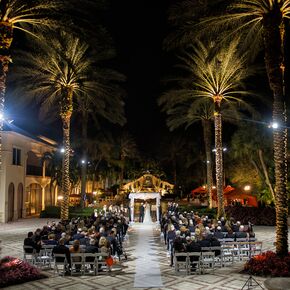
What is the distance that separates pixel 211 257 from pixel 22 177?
28.4 metres

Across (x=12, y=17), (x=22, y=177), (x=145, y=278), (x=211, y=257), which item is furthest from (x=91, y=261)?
(x=22, y=177)

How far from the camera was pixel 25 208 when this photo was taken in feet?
132

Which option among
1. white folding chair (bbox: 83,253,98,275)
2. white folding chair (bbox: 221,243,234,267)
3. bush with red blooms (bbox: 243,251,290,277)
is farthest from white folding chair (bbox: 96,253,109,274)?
bush with red blooms (bbox: 243,251,290,277)

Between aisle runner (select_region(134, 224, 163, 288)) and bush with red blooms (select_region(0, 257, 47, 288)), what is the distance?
357 centimetres

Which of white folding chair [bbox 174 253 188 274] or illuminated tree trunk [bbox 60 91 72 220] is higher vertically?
illuminated tree trunk [bbox 60 91 72 220]

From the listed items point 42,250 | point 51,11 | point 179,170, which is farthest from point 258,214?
point 179,170

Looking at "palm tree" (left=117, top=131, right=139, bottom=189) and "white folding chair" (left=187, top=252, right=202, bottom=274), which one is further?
"palm tree" (left=117, top=131, right=139, bottom=189)

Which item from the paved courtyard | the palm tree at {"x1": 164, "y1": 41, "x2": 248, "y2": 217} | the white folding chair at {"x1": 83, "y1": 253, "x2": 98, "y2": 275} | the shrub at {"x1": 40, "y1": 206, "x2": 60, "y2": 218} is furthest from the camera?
the shrub at {"x1": 40, "y1": 206, "x2": 60, "y2": 218}

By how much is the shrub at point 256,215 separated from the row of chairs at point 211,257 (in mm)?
14562

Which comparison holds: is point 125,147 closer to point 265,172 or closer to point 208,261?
point 265,172

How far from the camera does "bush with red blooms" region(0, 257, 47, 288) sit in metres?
12.6

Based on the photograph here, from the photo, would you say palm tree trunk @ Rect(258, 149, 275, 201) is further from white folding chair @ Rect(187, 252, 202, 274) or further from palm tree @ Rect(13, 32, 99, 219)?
white folding chair @ Rect(187, 252, 202, 274)

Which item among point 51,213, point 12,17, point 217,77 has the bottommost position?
point 51,213

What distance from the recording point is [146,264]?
15.7 m
